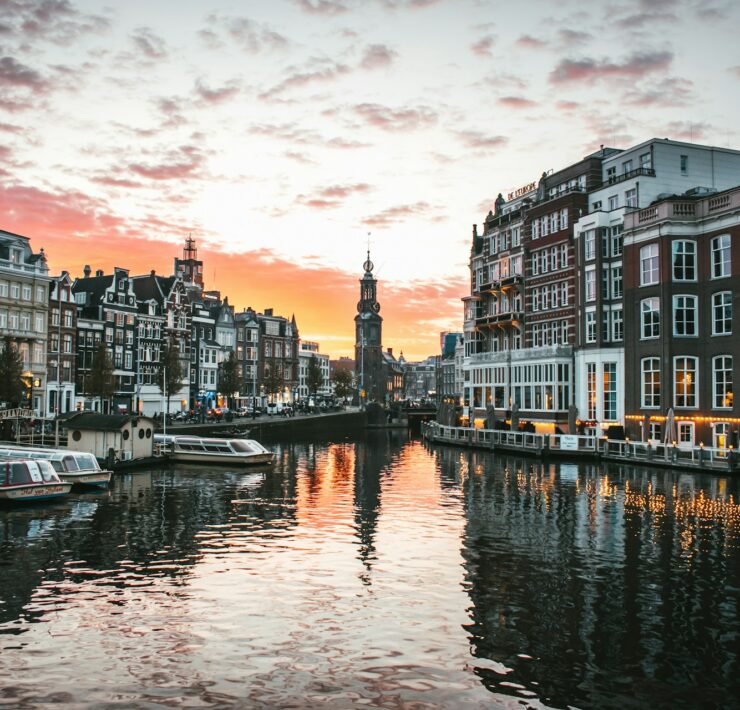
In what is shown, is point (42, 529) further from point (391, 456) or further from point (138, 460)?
point (391, 456)

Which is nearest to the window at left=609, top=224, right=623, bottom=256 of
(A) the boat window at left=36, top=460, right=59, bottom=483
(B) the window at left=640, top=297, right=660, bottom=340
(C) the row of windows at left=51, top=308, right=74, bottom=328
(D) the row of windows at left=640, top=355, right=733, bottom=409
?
(B) the window at left=640, top=297, right=660, bottom=340

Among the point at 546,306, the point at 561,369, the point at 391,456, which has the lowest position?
the point at 391,456

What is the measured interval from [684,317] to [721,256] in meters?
5.67

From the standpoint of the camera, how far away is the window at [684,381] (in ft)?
212

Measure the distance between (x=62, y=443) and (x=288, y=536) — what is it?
136ft

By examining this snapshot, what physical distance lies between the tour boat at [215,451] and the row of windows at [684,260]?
36.5 meters

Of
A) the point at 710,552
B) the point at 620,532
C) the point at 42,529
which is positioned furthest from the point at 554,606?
the point at 42,529

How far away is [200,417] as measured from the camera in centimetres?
10650

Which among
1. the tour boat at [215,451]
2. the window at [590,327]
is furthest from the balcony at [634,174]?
the tour boat at [215,451]

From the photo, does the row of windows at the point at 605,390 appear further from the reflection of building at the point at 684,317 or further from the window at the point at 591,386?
the reflection of building at the point at 684,317

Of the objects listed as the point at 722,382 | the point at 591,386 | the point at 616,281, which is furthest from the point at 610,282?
the point at 722,382

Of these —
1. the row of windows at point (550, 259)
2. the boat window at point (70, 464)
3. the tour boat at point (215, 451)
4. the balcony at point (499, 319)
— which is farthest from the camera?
the balcony at point (499, 319)

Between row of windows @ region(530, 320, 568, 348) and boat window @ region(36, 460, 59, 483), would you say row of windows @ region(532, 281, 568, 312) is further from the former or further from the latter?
boat window @ region(36, 460, 59, 483)

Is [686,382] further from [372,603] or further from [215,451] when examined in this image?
[372,603]
